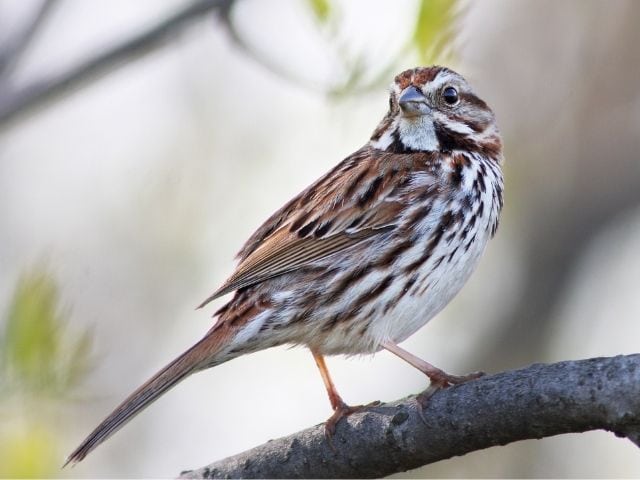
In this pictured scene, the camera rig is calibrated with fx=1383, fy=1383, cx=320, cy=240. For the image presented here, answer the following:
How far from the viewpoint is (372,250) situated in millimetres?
5793

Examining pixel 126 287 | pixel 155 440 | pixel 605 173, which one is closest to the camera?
pixel 126 287

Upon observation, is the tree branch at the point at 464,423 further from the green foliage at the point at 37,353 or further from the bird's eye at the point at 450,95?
the bird's eye at the point at 450,95

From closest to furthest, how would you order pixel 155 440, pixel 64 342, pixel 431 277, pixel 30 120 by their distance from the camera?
1. pixel 30 120
2. pixel 64 342
3. pixel 431 277
4. pixel 155 440

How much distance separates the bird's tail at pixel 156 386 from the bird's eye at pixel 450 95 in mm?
1541

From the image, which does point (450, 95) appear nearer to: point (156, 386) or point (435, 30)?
point (435, 30)

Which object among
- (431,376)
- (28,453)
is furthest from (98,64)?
(431,376)

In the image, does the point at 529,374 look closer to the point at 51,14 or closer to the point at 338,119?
the point at 338,119

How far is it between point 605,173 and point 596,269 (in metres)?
0.64

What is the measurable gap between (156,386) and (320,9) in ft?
5.31

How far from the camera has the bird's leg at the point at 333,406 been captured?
470 cm

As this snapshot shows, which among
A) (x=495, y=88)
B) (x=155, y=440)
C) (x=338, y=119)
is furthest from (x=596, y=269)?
(x=338, y=119)

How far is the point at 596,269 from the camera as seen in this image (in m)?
9.23

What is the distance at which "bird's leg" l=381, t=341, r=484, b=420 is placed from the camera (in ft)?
14.4

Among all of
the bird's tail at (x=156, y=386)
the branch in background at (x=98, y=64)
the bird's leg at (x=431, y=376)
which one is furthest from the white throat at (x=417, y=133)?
the branch in background at (x=98, y=64)
